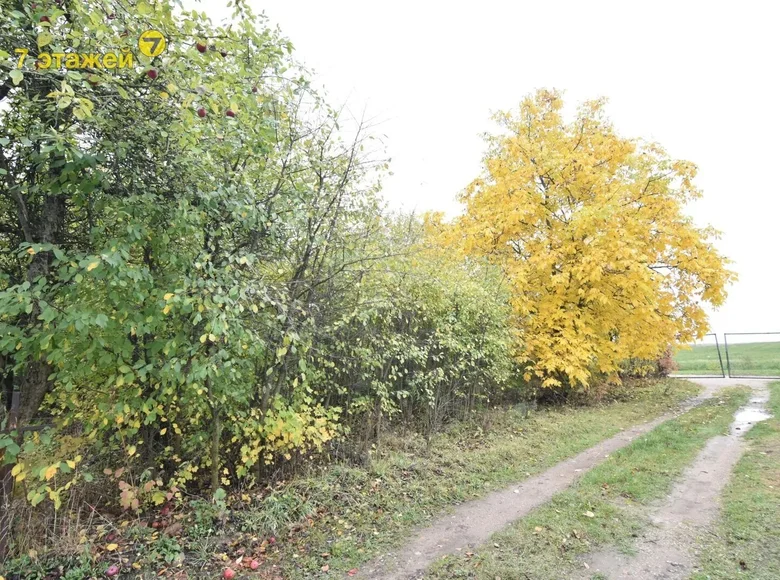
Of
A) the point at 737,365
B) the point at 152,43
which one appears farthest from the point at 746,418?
the point at 737,365

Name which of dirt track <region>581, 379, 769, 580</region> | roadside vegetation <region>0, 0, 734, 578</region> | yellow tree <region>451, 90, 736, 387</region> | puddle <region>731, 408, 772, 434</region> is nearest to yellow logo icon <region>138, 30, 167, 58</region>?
roadside vegetation <region>0, 0, 734, 578</region>

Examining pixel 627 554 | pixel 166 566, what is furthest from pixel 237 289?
pixel 627 554

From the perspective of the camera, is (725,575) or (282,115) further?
(282,115)

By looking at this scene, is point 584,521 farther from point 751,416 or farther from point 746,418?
point 751,416

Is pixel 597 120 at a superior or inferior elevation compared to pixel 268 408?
superior

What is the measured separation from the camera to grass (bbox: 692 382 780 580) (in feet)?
10.0

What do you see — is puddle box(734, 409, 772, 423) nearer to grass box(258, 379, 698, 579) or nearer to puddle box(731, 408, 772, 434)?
puddle box(731, 408, 772, 434)

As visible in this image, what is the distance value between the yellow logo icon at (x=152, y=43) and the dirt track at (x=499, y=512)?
3946 millimetres

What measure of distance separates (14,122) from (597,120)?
10.4 meters

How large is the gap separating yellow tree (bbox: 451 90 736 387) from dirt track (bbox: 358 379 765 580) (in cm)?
263

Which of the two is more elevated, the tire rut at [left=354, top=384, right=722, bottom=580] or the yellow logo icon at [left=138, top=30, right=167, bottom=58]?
the yellow logo icon at [left=138, top=30, right=167, bottom=58]

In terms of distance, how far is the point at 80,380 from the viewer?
10.7 ft

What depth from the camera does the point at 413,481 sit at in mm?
4816

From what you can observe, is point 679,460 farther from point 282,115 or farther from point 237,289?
point 282,115
